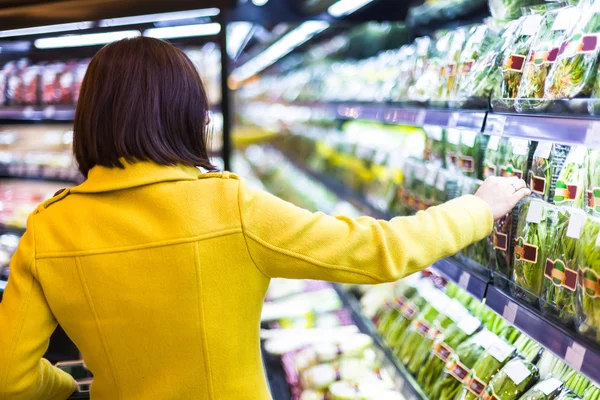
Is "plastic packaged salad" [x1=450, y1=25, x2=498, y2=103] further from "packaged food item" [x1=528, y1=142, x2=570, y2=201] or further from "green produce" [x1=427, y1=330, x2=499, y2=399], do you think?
"green produce" [x1=427, y1=330, x2=499, y2=399]

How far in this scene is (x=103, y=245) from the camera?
1.34 meters

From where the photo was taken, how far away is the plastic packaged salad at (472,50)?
195cm

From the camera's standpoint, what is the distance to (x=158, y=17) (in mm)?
2932

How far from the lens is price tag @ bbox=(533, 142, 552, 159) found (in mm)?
1599

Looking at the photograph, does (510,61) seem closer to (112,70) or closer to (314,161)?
(112,70)

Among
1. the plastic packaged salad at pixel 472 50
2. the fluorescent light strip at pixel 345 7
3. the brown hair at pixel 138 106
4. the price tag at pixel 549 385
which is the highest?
the fluorescent light strip at pixel 345 7

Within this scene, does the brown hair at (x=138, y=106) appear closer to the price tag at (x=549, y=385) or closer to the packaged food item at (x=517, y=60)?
the packaged food item at (x=517, y=60)

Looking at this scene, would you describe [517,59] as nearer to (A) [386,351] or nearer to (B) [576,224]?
(B) [576,224]

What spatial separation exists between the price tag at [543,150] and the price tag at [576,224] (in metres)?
0.21

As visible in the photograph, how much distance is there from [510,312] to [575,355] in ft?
0.91

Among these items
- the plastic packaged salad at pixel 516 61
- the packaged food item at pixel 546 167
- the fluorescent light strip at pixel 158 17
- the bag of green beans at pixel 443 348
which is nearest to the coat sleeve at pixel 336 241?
the packaged food item at pixel 546 167

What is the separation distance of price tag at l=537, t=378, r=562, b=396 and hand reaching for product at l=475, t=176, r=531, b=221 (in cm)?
44

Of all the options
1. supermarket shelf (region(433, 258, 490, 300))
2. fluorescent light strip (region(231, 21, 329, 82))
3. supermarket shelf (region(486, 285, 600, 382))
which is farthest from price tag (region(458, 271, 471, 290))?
fluorescent light strip (region(231, 21, 329, 82))

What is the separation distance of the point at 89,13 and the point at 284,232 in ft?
6.30
